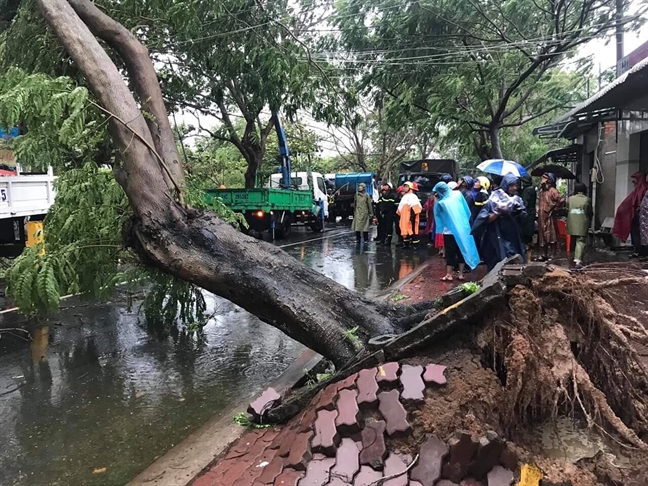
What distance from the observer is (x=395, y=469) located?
2367 mm

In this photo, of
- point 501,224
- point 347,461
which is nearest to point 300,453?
point 347,461

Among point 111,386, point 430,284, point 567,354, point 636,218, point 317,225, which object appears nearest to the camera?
point 567,354

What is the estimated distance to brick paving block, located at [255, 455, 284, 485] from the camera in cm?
251

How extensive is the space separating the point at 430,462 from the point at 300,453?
2.08ft

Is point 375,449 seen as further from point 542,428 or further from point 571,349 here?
point 571,349

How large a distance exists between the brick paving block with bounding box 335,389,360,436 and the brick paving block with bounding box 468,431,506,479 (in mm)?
584

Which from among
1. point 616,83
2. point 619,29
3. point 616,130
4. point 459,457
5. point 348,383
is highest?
point 619,29

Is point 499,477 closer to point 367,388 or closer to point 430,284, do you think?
point 367,388

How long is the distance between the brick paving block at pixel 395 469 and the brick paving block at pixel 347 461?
→ 5.5 inches

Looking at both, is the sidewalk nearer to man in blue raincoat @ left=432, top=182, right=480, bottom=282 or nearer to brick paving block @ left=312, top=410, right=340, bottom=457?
man in blue raincoat @ left=432, top=182, right=480, bottom=282

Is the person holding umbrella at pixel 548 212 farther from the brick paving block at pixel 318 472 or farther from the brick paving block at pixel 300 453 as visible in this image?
the brick paving block at pixel 318 472

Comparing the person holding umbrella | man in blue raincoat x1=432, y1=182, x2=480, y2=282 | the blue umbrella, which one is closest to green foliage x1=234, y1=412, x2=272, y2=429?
man in blue raincoat x1=432, y1=182, x2=480, y2=282

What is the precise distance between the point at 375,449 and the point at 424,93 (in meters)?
13.8

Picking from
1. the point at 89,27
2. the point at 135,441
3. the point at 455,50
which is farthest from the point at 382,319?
the point at 455,50
